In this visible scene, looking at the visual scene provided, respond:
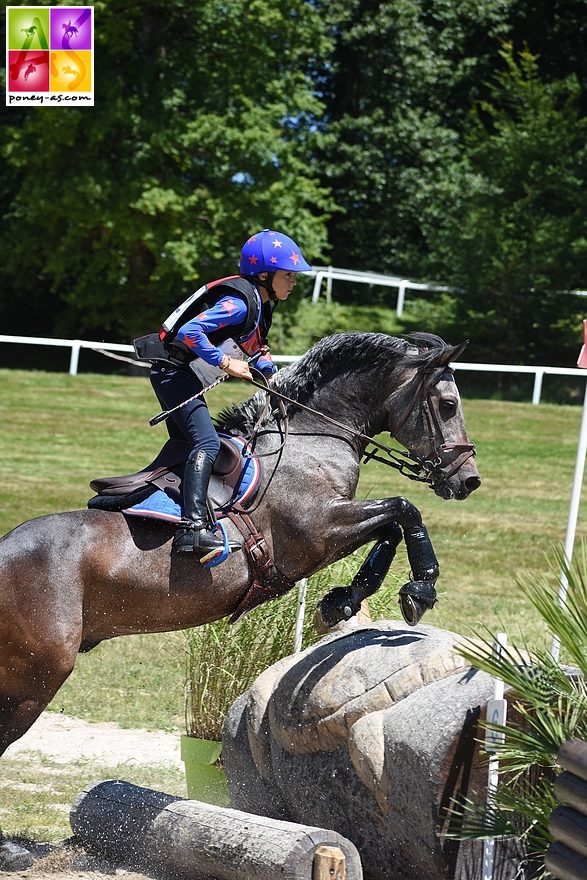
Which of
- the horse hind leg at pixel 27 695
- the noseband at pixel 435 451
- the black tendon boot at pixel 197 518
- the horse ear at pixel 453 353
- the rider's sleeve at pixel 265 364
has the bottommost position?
the horse hind leg at pixel 27 695

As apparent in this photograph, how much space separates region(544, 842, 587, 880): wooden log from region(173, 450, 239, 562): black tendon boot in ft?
6.22

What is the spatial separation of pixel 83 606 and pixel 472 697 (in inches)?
62.5

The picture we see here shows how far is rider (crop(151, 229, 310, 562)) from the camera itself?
15.5 ft

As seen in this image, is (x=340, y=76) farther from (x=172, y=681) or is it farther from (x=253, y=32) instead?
(x=172, y=681)

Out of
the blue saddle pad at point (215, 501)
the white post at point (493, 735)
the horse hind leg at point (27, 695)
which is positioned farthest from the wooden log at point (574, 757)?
the horse hind leg at point (27, 695)

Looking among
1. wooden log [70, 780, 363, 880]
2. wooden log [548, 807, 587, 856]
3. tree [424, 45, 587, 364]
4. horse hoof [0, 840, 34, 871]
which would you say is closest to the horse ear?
wooden log [70, 780, 363, 880]

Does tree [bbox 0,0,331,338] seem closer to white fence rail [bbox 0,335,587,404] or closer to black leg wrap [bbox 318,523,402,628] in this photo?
white fence rail [bbox 0,335,587,404]

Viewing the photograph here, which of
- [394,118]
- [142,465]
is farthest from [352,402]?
[394,118]

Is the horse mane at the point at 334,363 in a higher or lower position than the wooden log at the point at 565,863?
higher

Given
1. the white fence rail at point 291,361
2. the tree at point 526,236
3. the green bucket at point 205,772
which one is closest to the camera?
the green bucket at point 205,772

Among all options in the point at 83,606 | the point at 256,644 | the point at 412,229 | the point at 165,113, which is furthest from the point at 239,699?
the point at 412,229

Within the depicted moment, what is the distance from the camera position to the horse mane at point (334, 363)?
5.18m

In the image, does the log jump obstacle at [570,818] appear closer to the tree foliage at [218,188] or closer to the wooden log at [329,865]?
the wooden log at [329,865]

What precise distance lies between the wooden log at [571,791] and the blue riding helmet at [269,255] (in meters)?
2.52
